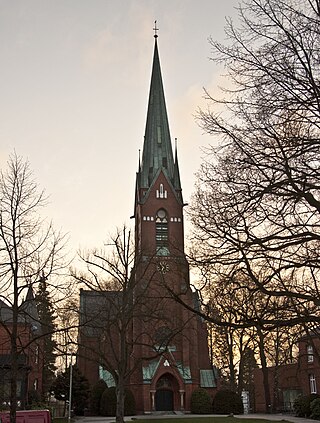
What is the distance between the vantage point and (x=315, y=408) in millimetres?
35688

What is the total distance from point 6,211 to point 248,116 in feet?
32.5

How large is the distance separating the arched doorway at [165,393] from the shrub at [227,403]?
4.09m

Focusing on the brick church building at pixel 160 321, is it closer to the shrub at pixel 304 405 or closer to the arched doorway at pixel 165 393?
the arched doorway at pixel 165 393

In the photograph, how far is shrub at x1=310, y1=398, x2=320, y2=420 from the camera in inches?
1396

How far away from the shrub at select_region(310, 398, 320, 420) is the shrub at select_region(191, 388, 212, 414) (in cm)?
1163

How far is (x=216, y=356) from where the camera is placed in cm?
5650

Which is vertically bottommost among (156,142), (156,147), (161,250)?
(161,250)

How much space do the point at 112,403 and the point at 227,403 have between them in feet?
31.9

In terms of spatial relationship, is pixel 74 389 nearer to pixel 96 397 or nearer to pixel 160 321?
pixel 96 397

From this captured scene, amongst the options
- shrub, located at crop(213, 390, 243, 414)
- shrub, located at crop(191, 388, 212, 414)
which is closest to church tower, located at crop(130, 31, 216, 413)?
shrub, located at crop(191, 388, 212, 414)

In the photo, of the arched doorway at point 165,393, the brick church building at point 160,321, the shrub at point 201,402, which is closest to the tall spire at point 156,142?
the brick church building at point 160,321

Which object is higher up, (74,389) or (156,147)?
(156,147)

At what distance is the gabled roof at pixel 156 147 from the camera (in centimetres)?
5597

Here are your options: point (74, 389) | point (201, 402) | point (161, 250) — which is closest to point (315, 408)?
point (201, 402)
